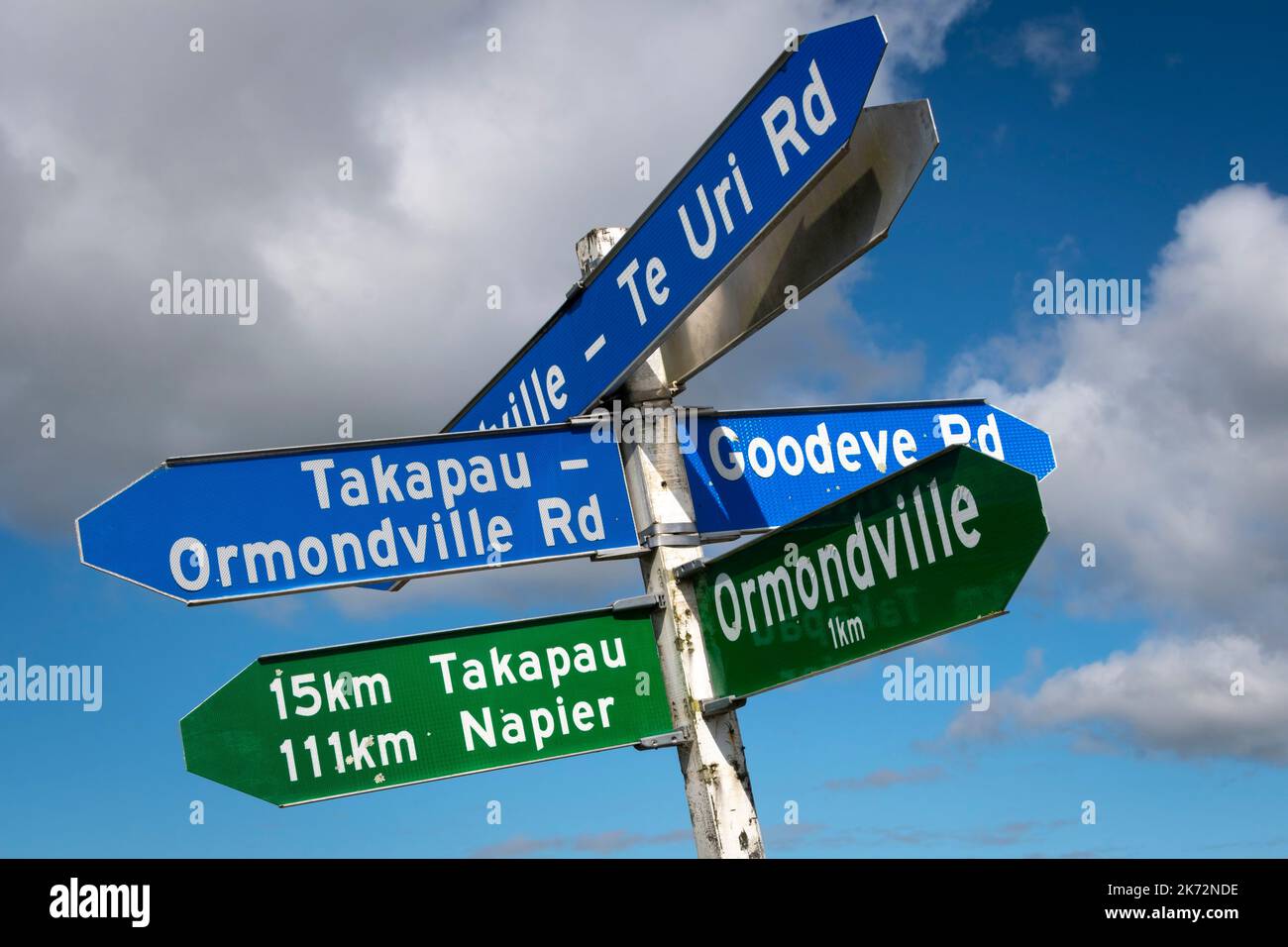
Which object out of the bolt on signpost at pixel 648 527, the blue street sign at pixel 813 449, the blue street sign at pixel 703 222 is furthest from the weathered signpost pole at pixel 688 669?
the blue street sign at pixel 703 222

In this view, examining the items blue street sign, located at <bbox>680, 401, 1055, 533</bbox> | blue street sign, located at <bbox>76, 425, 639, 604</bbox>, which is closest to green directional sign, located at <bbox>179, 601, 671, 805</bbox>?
blue street sign, located at <bbox>76, 425, 639, 604</bbox>

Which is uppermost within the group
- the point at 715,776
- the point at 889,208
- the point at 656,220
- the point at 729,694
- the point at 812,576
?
the point at 656,220

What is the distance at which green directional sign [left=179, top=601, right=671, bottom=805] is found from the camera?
3.90 m

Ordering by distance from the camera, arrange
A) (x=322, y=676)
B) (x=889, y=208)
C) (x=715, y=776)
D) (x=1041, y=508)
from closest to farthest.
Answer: (x=1041, y=508), (x=889, y=208), (x=322, y=676), (x=715, y=776)

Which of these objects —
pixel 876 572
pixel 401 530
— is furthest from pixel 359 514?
pixel 876 572

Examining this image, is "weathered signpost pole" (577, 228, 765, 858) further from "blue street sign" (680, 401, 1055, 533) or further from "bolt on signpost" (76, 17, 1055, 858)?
"blue street sign" (680, 401, 1055, 533)

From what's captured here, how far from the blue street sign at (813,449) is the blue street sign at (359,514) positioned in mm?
384

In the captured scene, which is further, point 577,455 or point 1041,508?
point 577,455

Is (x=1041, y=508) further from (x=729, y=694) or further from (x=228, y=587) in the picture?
(x=228, y=587)

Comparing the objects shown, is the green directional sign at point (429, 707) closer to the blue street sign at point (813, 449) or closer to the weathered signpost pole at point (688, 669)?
the weathered signpost pole at point (688, 669)

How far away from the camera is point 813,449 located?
4836 mm
